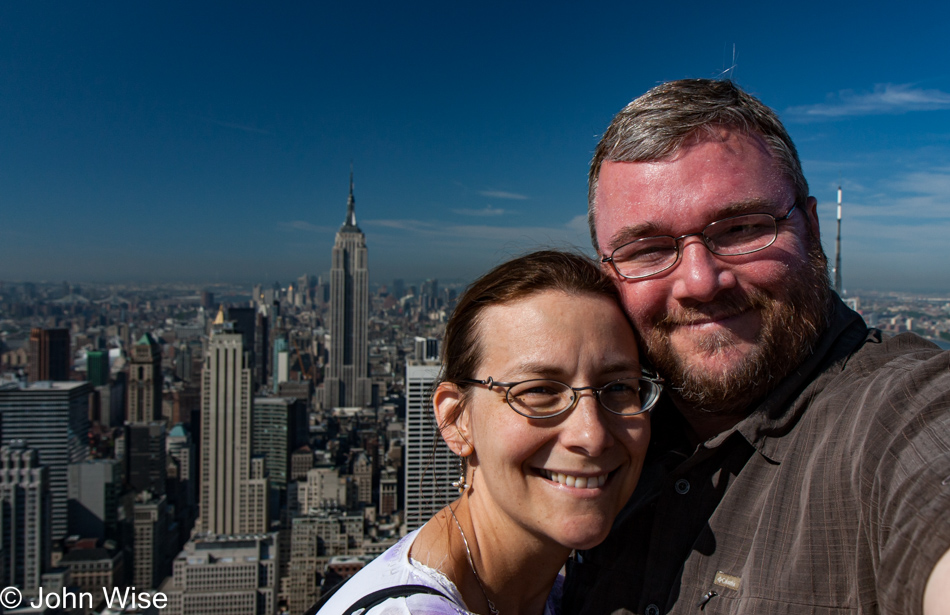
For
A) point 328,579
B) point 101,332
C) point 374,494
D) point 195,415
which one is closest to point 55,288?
point 101,332

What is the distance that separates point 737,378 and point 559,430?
0.29 metres

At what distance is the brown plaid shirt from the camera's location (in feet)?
2.04

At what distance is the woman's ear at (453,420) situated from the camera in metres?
1.00

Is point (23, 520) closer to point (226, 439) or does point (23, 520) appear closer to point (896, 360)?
point (226, 439)

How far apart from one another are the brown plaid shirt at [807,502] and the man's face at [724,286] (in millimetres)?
52

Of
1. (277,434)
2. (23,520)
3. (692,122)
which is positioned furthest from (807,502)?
(277,434)

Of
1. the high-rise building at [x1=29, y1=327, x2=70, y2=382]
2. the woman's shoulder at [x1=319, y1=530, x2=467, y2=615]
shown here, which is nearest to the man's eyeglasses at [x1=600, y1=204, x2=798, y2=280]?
the woman's shoulder at [x1=319, y1=530, x2=467, y2=615]

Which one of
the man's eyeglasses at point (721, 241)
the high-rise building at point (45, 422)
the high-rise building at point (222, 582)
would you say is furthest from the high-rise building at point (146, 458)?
the man's eyeglasses at point (721, 241)

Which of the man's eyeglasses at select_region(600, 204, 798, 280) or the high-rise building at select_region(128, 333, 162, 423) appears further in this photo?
the high-rise building at select_region(128, 333, 162, 423)

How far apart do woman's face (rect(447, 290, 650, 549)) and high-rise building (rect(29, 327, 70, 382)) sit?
109 feet

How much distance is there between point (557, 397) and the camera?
0.89 meters

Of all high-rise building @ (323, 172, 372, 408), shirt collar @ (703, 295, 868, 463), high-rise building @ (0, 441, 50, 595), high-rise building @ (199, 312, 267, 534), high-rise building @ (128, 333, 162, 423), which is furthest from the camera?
high-rise building @ (323, 172, 372, 408)

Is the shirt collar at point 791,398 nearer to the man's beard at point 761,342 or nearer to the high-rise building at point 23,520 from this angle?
the man's beard at point 761,342

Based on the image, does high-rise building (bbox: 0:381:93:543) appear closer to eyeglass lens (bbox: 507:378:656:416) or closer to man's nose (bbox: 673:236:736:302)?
eyeglass lens (bbox: 507:378:656:416)
